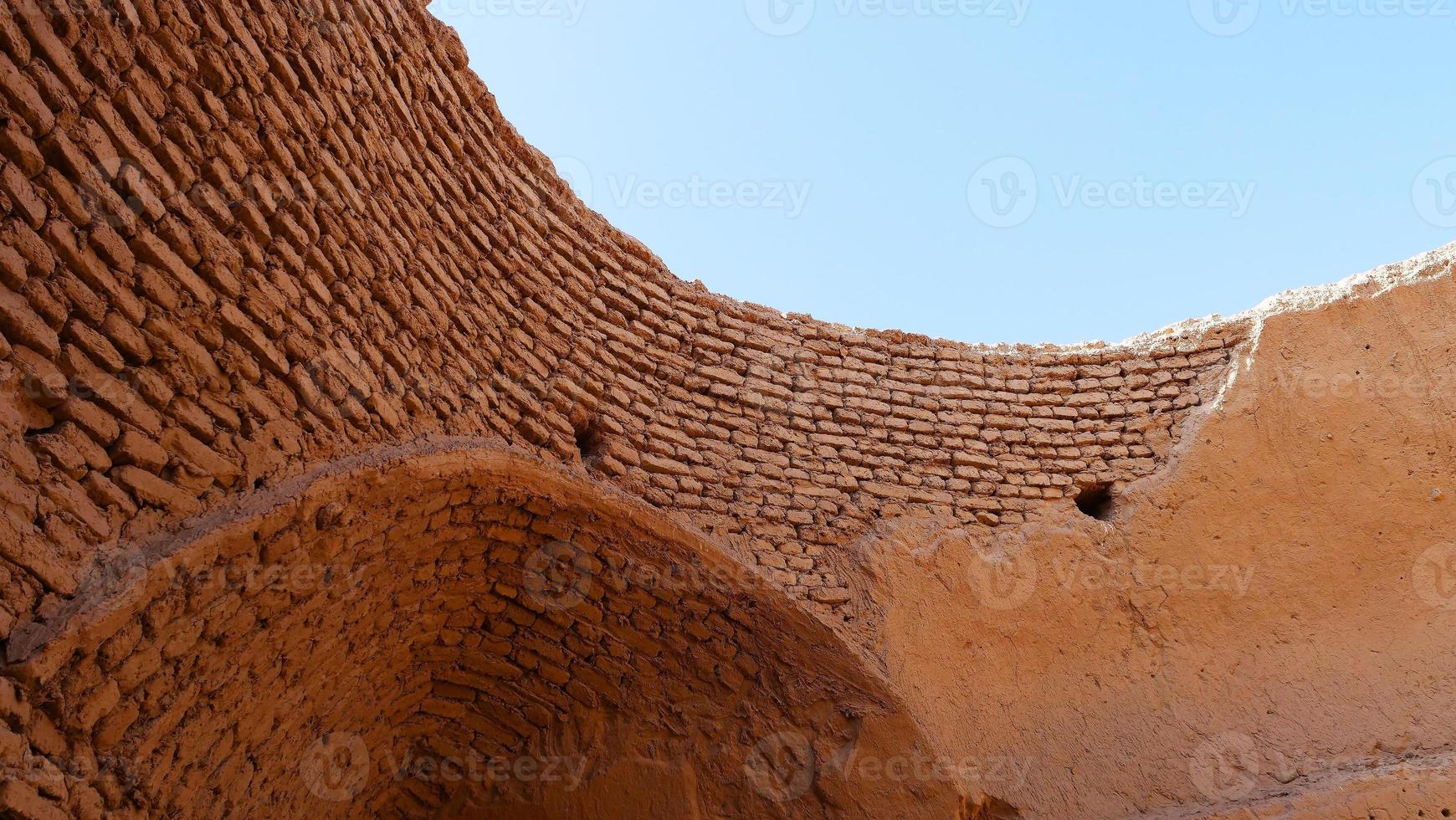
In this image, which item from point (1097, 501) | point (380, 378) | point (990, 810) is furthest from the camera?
point (1097, 501)

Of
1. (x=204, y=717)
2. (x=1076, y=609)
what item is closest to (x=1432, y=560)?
(x=1076, y=609)

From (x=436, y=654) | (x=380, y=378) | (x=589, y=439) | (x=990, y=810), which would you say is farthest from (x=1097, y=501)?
(x=380, y=378)

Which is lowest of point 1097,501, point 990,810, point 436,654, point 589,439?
point 990,810

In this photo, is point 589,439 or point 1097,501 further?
point 1097,501

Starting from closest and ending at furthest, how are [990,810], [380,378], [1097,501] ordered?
1. [380,378]
2. [990,810]
3. [1097,501]

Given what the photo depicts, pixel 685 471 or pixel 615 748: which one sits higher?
pixel 685 471

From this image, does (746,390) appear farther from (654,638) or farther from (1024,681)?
(1024,681)

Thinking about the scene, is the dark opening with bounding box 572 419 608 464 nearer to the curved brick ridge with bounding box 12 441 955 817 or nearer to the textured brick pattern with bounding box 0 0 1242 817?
the textured brick pattern with bounding box 0 0 1242 817

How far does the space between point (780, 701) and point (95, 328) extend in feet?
10.9

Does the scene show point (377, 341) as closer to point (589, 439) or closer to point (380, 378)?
point (380, 378)

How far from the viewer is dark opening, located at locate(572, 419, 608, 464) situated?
494 cm

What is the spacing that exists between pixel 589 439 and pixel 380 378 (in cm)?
115

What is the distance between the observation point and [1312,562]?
5574 millimetres

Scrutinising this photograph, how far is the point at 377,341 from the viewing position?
410cm
